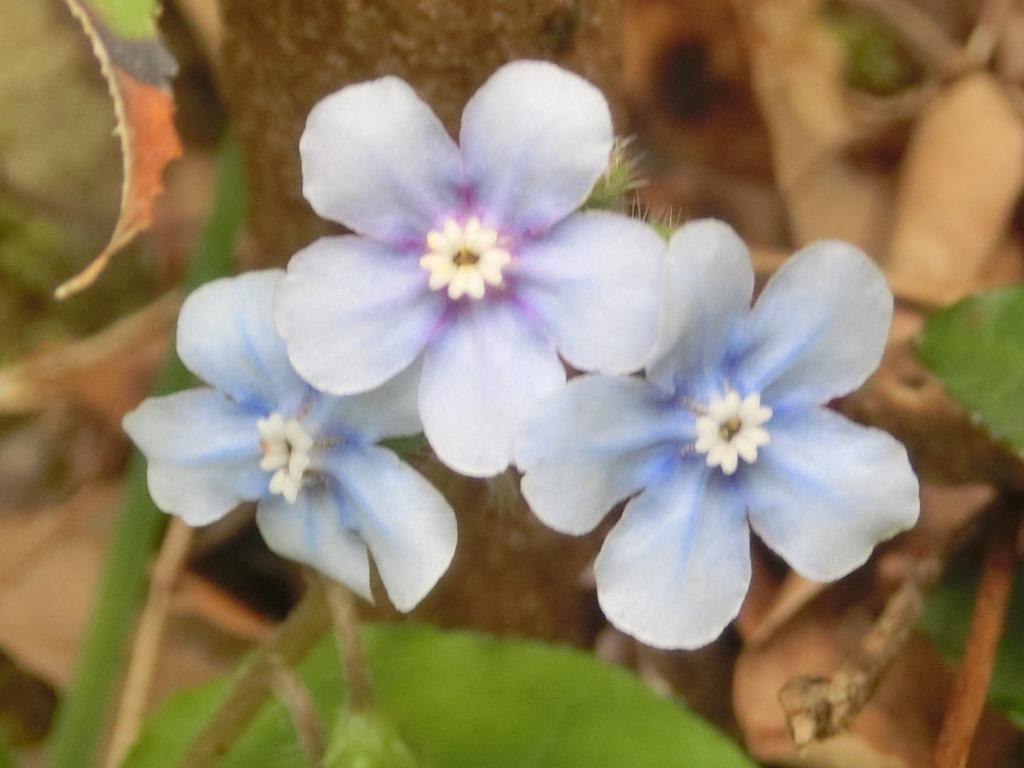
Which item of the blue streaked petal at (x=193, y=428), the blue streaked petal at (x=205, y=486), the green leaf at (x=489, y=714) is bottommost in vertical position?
the green leaf at (x=489, y=714)

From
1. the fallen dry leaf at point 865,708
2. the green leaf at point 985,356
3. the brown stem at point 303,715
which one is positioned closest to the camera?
the brown stem at point 303,715

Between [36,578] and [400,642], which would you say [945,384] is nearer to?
[400,642]

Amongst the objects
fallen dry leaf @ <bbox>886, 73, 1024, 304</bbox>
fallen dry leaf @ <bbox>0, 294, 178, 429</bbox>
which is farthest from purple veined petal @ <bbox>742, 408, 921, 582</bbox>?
fallen dry leaf @ <bbox>0, 294, 178, 429</bbox>

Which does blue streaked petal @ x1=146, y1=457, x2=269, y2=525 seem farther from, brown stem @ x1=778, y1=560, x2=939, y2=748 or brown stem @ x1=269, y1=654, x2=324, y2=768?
brown stem @ x1=778, y1=560, x2=939, y2=748

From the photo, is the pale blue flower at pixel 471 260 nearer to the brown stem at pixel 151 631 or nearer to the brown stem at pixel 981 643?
the brown stem at pixel 981 643

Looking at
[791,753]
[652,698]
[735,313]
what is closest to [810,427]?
[735,313]

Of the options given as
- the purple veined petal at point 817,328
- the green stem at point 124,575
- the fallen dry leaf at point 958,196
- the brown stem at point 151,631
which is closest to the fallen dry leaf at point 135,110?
the purple veined petal at point 817,328
